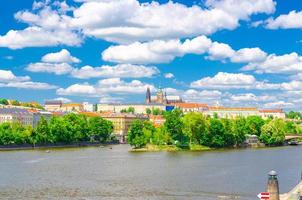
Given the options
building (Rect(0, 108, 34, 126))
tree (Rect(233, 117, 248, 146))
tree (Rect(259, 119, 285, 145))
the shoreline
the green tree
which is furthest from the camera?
building (Rect(0, 108, 34, 126))

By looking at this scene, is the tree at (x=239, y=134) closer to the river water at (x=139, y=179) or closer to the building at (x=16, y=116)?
the river water at (x=139, y=179)

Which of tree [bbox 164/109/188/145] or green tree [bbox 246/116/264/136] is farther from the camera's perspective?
green tree [bbox 246/116/264/136]

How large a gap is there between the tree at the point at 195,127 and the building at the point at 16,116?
213 feet

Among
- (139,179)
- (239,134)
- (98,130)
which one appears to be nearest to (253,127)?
(239,134)

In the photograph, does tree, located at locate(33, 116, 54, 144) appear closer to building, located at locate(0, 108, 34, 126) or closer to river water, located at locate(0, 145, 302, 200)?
river water, located at locate(0, 145, 302, 200)

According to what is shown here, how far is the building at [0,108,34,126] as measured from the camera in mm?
153000

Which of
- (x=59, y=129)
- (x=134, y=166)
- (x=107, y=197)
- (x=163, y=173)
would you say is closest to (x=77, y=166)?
(x=134, y=166)

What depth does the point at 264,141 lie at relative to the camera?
119m

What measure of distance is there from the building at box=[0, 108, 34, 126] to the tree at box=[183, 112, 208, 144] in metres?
64.9

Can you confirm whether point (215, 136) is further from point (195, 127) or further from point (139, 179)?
point (139, 179)

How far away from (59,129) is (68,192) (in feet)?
231

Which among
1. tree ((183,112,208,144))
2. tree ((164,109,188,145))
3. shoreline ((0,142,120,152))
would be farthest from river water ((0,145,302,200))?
shoreline ((0,142,120,152))

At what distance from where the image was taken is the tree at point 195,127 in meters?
97.0

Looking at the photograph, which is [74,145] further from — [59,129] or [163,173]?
[163,173]
